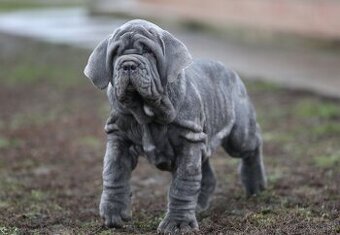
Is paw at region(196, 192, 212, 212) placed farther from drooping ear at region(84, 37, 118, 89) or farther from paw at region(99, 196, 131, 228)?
drooping ear at region(84, 37, 118, 89)

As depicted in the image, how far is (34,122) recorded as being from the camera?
1125 cm

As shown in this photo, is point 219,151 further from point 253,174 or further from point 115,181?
point 115,181

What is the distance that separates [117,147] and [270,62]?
1055cm

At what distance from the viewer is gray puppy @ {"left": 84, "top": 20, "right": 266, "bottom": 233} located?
5230mm

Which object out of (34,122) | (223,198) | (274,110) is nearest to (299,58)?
(274,110)

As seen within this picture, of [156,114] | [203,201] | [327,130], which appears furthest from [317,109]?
[156,114]

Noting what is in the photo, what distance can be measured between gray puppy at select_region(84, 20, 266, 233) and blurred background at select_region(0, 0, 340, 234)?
0.94 feet

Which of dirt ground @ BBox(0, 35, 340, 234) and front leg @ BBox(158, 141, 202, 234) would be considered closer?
front leg @ BBox(158, 141, 202, 234)

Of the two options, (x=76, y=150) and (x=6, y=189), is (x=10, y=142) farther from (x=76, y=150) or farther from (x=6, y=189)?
(x=6, y=189)

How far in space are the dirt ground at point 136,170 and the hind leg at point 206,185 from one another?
99 mm

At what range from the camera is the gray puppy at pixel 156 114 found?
17.2ft

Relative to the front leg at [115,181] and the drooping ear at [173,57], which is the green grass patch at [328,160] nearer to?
the front leg at [115,181]

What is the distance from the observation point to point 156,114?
5.42 metres

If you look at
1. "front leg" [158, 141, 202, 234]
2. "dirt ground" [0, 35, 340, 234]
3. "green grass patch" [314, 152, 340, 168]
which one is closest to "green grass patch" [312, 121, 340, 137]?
"dirt ground" [0, 35, 340, 234]
